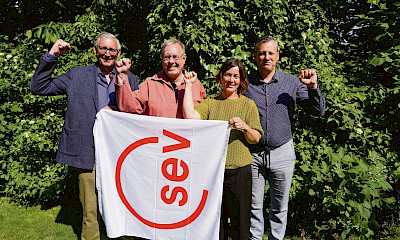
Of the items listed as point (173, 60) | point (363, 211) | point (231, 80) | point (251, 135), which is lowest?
point (363, 211)

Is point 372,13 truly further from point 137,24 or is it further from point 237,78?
point 137,24

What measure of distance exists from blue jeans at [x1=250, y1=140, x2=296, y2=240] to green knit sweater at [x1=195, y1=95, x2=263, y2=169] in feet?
0.75

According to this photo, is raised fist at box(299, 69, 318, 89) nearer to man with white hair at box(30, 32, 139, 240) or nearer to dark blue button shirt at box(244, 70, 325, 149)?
dark blue button shirt at box(244, 70, 325, 149)

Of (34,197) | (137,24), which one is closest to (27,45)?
(137,24)

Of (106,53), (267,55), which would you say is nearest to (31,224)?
(106,53)

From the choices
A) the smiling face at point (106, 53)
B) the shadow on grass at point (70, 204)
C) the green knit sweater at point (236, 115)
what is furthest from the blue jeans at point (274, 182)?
the shadow on grass at point (70, 204)

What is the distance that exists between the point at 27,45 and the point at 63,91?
2808 mm

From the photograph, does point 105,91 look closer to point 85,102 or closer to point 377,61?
point 85,102

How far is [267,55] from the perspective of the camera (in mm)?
2814

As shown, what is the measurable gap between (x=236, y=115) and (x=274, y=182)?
738mm

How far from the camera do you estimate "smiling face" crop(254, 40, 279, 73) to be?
110 inches

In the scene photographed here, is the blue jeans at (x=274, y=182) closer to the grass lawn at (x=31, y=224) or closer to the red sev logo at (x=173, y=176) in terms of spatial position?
the red sev logo at (x=173, y=176)

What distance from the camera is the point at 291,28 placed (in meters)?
4.19

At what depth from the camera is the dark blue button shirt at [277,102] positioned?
2867mm
